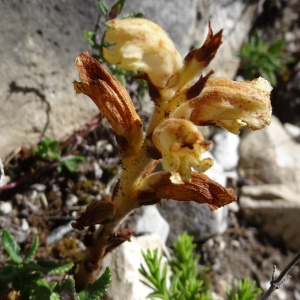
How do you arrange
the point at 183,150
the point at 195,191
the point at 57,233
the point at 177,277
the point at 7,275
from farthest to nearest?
the point at 57,233 → the point at 177,277 → the point at 7,275 → the point at 195,191 → the point at 183,150

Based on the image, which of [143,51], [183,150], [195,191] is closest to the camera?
[183,150]

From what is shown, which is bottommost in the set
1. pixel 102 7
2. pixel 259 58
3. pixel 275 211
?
pixel 275 211

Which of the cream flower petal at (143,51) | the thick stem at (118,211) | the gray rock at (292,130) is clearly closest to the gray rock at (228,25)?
the gray rock at (292,130)

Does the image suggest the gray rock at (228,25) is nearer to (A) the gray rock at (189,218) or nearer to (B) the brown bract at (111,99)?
(A) the gray rock at (189,218)

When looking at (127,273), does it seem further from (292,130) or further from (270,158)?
(292,130)

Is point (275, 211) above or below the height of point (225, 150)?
below

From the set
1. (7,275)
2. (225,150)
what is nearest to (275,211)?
(225,150)

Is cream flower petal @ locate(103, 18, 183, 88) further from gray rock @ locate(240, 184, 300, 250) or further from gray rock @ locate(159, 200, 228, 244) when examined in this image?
gray rock @ locate(240, 184, 300, 250)

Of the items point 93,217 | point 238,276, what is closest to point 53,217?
point 93,217
